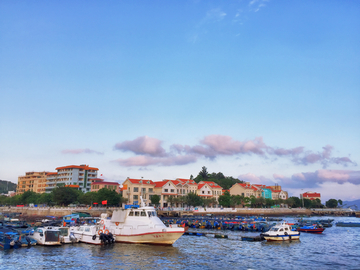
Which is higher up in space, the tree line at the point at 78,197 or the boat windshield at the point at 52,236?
the tree line at the point at 78,197

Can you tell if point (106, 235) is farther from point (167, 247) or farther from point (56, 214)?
point (56, 214)

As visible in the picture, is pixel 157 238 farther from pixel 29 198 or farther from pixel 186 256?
pixel 29 198

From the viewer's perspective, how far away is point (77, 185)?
145 meters

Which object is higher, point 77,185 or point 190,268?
point 77,185

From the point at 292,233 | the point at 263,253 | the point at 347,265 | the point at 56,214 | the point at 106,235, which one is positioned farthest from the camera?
the point at 56,214

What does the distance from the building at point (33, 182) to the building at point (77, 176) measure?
1502 cm

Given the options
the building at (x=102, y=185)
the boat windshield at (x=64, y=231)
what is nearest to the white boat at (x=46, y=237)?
the boat windshield at (x=64, y=231)

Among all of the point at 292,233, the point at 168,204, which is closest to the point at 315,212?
the point at 168,204

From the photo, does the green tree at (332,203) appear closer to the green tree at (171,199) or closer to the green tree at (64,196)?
the green tree at (171,199)

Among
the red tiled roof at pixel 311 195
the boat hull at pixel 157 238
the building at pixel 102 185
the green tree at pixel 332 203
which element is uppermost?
the building at pixel 102 185

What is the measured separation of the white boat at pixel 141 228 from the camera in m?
38.6

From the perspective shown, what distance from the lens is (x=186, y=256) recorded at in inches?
1353

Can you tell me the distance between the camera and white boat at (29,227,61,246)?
38844 millimetres

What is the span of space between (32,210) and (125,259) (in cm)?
8379
